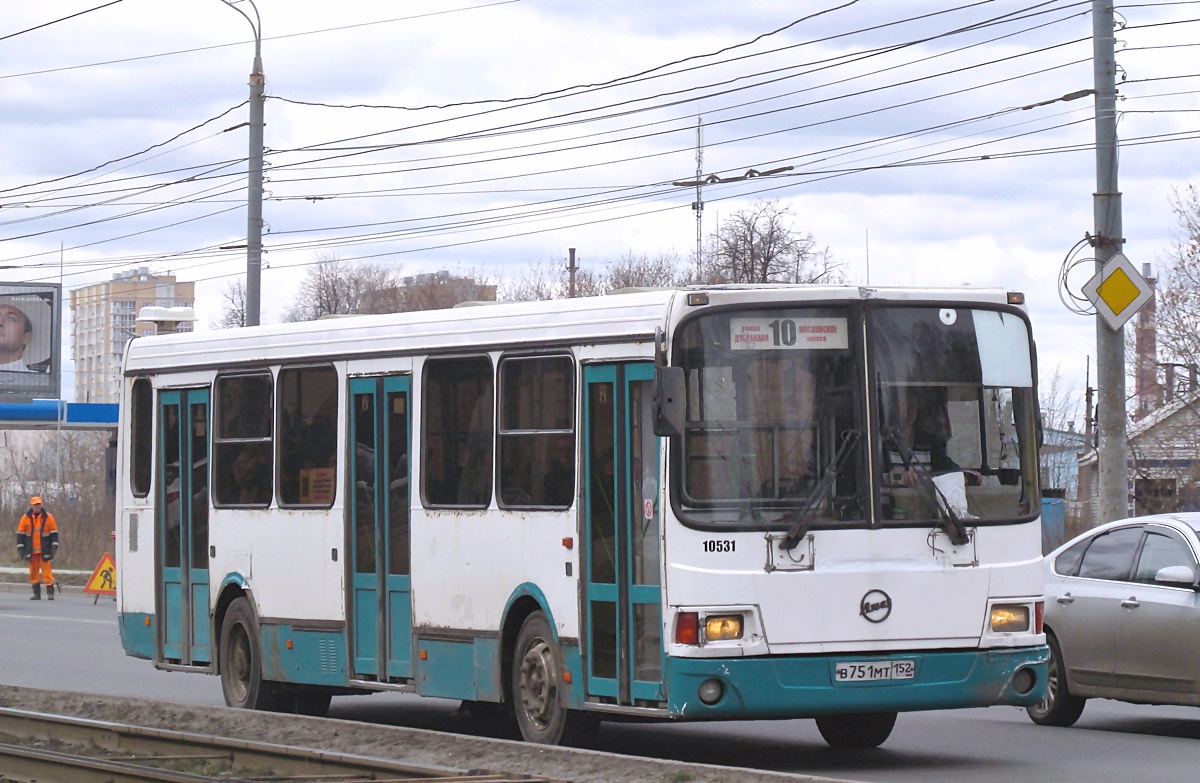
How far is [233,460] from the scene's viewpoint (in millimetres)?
15000

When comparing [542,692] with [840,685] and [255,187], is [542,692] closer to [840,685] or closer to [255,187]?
[840,685]

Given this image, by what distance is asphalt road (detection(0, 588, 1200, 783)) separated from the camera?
11.3 meters

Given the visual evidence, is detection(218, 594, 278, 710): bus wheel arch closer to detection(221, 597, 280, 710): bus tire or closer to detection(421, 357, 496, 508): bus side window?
detection(221, 597, 280, 710): bus tire

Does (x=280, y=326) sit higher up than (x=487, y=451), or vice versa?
(x=280, y=326)

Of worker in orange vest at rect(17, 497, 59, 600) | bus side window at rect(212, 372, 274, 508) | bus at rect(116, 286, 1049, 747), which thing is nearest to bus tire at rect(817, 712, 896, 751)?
bus at rect(116, 286, 1049, 747)

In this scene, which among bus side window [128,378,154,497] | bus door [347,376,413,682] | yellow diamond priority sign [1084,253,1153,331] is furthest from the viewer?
yellow diamond priority sign [1084,253,1153,331]

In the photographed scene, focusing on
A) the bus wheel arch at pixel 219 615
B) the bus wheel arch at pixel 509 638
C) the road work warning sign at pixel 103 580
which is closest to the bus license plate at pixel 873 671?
the bus wheel arch at pixel 509 638

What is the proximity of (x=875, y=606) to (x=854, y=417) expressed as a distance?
103cm

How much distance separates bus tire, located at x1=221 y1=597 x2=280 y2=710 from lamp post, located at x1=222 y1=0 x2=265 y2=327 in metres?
12.1

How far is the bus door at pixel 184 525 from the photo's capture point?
15.3 meters

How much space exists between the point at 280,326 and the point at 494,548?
318 centimetres

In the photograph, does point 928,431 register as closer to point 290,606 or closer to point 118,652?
point 290,606

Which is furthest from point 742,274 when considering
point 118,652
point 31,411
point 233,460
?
point 233,460

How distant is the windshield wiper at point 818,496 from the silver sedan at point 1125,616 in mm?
3075
